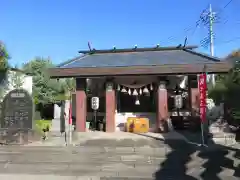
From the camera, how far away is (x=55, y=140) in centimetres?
1307

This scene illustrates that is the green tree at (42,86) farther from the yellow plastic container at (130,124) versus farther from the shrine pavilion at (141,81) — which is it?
the yellow plastic container at (130,124)

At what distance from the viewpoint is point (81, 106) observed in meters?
15.9

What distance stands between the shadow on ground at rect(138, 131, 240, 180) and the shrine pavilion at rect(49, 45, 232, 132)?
4.86m

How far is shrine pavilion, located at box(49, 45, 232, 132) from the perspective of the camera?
14.9m

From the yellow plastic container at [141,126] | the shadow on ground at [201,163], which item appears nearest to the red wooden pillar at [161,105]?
the yellow plastic container at [141,126]

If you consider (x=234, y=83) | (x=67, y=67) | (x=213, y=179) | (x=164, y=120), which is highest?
(x=67, y=67)

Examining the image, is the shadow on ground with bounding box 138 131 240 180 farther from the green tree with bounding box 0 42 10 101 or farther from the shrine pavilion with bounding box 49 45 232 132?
the green tree with bounding box 0 42 10 101

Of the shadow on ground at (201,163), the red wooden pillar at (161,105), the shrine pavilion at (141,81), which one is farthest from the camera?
the red wooden pillar at (161,105)

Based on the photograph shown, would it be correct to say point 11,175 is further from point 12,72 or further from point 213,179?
point 12,72

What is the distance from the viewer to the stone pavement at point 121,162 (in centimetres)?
865

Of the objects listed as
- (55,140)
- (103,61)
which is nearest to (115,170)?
(55,140)

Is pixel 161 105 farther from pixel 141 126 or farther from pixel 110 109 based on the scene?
pixel 110 109

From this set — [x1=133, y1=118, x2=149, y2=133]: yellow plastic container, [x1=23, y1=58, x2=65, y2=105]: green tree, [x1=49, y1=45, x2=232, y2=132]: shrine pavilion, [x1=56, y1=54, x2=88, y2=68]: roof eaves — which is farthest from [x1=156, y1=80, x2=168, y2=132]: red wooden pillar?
[x1=23, y1=58, x2=65, y2=105]: green tree

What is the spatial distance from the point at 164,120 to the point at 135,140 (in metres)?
3.20
